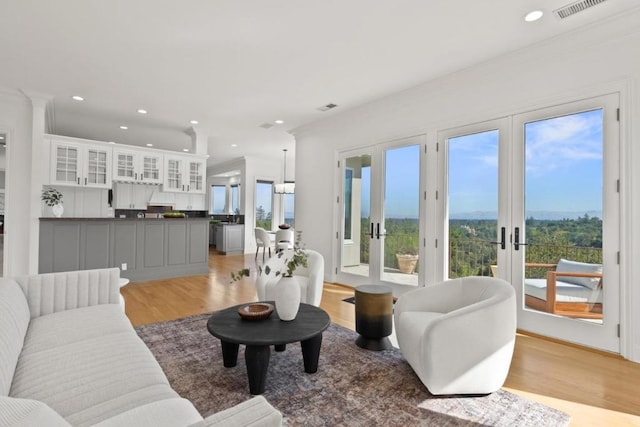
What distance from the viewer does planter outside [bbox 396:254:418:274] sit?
4.40m

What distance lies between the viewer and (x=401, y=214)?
15.0 ft

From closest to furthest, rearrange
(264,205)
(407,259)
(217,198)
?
(407,259) < (264,205) < (217,198)

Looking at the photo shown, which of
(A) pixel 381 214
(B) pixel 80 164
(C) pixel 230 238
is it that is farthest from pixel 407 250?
(C) pixel 230 238

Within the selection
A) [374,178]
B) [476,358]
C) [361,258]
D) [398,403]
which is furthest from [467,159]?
[398,403]

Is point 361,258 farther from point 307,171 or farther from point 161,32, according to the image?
point 161,32

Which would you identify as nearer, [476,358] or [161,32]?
[476,358]

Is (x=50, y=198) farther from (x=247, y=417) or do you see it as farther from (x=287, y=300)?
(x=247, y=417)

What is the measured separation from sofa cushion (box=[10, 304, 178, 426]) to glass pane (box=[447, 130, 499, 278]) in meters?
3.40

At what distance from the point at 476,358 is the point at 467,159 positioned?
8.29 feet

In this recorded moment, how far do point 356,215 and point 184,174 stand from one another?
12.1ft

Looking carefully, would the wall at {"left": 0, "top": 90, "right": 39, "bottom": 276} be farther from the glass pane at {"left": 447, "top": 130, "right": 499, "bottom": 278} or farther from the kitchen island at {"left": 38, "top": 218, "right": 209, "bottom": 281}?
the glass pane at {"left": 447, "top": 130, "right": 499, "bottom": 278}

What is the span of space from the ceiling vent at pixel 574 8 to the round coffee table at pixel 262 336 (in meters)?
3.12

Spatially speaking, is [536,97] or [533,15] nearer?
[533,15]

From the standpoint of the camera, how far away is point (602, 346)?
2.83 metres
